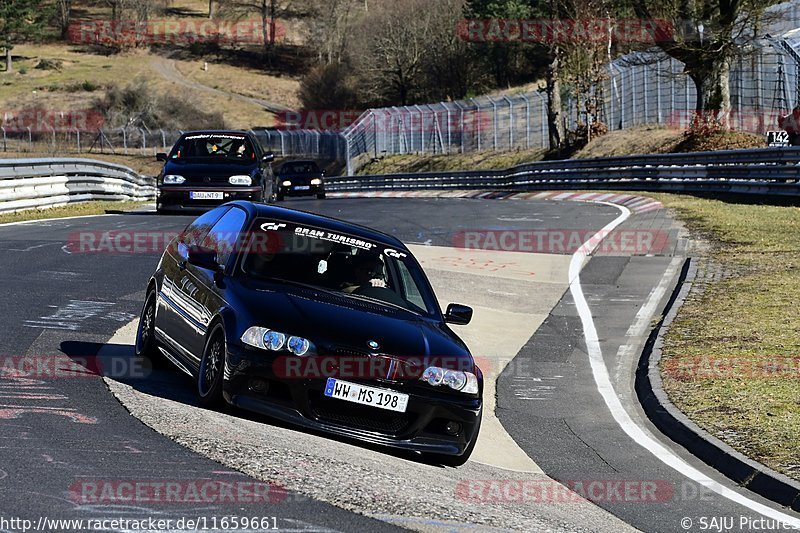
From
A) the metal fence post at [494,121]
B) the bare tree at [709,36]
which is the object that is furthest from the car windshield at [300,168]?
the bare tree at [709,36]

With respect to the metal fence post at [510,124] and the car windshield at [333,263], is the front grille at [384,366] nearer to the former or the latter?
the car windshield at [333,263]

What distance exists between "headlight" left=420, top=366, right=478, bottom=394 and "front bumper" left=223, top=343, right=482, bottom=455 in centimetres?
7

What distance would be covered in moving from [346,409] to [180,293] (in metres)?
2.20

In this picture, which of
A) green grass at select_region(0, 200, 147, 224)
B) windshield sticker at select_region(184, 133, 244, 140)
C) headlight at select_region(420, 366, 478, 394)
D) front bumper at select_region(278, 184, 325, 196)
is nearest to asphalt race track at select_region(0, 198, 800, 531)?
headlight at select_region(420, 366, 478, 394)

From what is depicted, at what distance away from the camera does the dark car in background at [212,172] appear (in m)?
22.1

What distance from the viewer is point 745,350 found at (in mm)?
11742

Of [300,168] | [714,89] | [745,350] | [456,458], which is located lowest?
[745,350]

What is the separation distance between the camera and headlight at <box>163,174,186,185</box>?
22.4 m

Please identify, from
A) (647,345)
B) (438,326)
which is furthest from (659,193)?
(438,326)

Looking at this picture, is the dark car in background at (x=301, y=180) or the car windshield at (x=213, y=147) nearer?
the car windshield at (x=213, y=147)

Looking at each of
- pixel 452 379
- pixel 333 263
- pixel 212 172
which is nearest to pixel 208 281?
pixel 333 263

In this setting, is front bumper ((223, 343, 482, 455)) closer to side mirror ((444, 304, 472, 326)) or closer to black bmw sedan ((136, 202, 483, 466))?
black bmw sedan ((136, 202, 483, 466))

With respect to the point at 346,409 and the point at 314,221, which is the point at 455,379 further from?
the point at 314,221

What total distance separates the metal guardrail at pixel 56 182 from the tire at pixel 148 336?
14.7 m
